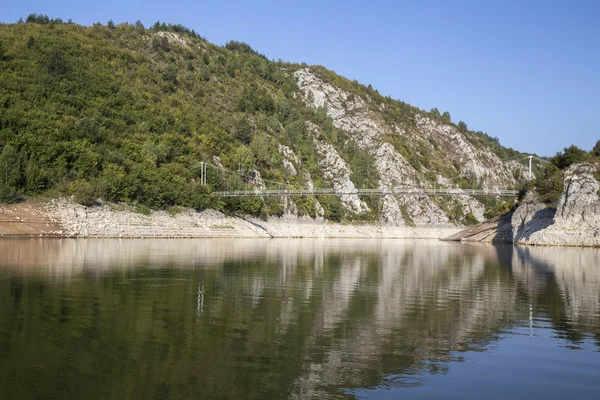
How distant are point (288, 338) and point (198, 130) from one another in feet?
298

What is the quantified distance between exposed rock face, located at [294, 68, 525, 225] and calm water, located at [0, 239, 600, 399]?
329ft

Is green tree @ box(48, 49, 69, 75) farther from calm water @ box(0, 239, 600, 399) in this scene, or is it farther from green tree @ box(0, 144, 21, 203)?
calm water @ box(0, 239, 600, 399)

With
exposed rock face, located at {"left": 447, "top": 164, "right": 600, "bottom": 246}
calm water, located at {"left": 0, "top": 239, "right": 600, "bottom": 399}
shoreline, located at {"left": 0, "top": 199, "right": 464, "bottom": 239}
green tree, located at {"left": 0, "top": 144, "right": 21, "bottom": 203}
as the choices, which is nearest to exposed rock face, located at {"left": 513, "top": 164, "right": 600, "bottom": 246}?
exposed rock face, located at {"left": 447, "top": 164, "right": 600, "bottom": 246}

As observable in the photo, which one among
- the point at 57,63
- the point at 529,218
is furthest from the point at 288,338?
the point at 57,63

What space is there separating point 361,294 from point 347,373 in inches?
421

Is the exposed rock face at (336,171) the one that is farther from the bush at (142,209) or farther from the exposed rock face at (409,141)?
the bush at (142,209)

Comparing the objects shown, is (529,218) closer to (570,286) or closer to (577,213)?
(577,213)

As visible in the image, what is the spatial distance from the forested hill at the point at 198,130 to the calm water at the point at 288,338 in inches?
1809

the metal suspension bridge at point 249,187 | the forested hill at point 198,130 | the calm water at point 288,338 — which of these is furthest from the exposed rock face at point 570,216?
the calm water at point 288,338

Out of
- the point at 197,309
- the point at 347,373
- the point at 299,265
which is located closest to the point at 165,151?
the point at 299,265

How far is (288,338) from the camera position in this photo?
13.5 metres

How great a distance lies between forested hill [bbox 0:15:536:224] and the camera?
71500 mm

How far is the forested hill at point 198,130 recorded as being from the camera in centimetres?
7150

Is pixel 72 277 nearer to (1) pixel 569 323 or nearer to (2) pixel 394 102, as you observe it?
(1) pixel 569 323
